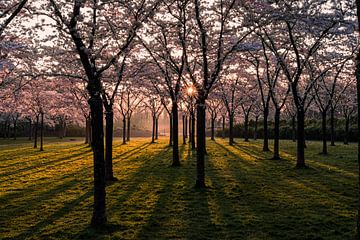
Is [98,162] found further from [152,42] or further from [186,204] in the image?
[152,42]

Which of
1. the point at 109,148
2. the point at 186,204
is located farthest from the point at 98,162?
the point at 109,148

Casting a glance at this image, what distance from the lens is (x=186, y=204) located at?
12562 mm

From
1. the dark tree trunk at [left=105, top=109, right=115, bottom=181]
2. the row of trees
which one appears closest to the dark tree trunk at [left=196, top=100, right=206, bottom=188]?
the row of trees

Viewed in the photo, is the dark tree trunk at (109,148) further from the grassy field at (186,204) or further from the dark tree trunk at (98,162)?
the dark tree trunk at (98,162)

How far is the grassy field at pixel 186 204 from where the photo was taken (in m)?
9.54

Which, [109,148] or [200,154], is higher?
[109,148]

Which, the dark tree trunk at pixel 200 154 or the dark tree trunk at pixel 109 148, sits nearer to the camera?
the dark tree trunk at pixel 200 154

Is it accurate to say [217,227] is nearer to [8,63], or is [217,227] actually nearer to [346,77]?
[8,63]

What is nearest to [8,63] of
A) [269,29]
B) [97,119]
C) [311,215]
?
[97,119]

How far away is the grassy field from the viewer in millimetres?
9539

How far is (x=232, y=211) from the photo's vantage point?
11.6 meters

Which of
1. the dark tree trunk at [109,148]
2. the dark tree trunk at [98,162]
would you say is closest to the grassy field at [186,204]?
the dark tree trunk at [98,162]

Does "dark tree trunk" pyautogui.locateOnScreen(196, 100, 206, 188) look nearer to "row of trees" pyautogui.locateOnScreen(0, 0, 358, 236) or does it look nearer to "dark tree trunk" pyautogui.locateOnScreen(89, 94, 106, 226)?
"row of trees" pyautogui.locateOnScreen(0, 0, 358, 236)

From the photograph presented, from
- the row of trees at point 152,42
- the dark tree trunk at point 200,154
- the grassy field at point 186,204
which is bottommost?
the grassy field at point 186,204
